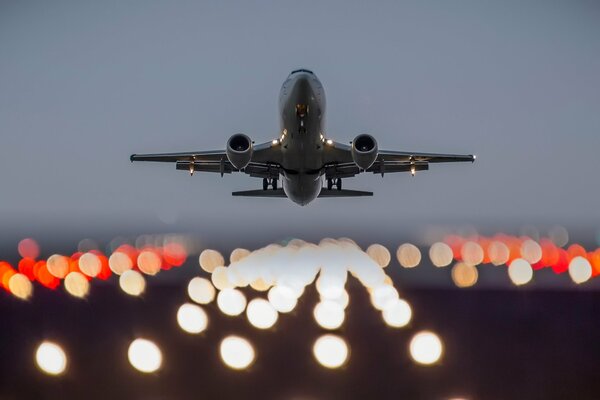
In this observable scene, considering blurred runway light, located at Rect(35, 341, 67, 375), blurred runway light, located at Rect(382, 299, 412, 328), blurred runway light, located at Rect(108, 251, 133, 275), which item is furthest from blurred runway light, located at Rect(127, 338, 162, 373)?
blurred runway light, located at Rect(108, 251, 133, 275)

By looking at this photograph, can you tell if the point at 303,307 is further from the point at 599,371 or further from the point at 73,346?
the point at 599,371

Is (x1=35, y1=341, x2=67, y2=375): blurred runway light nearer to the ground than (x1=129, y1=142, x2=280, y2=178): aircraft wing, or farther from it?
nearer to the ground

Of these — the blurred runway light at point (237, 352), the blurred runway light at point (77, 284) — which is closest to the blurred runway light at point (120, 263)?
the blurred runway light at point (77, 284)

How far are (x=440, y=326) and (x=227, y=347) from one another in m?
11.5

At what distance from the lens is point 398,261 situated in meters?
72.1

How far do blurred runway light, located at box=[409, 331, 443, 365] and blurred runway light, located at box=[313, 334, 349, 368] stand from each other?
3.09 meters

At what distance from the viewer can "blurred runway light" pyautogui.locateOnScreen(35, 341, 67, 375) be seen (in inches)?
1071

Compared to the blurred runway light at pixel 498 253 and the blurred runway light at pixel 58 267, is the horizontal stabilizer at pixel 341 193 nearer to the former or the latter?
the blurred runway light at pixel 58 267

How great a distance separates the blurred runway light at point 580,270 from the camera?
2123 inches

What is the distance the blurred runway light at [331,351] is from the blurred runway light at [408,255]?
117 ft

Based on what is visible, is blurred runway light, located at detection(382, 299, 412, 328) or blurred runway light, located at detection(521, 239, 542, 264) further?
blurred runway light, located at detection(521, 239, 542, 264)

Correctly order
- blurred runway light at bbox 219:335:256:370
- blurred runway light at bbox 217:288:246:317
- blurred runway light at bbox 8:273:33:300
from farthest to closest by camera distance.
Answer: blurred runway light at bbox 8:273:33:300, blurred runway light at bbox 217:288:246:317, blurred runway light at bbox 219:335:256:370

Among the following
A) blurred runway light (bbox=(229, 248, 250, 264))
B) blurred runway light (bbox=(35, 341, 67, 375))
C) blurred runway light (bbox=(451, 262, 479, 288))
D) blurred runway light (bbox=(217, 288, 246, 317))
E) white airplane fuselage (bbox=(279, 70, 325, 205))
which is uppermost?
blurred runway light (bbox=(229, 248, 250, 264))

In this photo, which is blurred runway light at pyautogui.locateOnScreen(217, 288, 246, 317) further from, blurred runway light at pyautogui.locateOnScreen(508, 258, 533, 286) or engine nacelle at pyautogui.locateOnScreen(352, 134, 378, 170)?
blurred runway light at pyautogui.locateOnScreen(508, 258, 533, 286)
